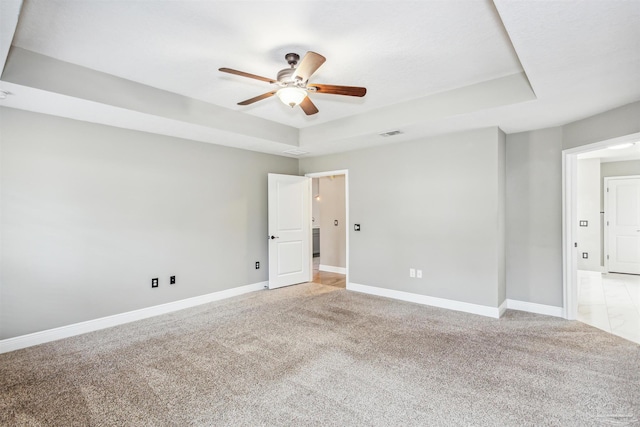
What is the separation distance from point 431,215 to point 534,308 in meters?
1.78

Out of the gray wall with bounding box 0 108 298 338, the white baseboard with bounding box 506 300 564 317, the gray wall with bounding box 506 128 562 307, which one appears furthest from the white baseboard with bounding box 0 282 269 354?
the gray wall with bounding box 506 128 562 307

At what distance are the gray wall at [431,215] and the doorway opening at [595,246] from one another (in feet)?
2.67

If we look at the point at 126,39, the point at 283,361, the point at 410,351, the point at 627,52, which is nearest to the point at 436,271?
the point at 410,351

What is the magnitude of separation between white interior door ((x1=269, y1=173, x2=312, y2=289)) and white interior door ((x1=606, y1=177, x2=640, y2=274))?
6210 millimetres

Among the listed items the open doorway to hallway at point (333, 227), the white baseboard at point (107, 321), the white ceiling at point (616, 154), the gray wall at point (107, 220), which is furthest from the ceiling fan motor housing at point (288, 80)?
the white ceiling at point (616, 154)

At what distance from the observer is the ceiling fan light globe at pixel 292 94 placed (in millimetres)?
2555

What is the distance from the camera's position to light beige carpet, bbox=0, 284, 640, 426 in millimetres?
2057

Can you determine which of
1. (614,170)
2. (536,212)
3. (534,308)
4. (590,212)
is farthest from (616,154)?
(534,308)

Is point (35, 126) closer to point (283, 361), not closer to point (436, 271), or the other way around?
point (283, 361)

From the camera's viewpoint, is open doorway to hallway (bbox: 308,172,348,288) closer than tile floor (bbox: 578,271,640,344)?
No

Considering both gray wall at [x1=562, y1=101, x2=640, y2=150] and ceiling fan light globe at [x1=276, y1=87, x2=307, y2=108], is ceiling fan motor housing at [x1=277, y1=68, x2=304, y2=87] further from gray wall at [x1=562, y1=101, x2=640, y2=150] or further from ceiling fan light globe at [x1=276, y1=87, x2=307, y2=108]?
gray wall at [x1=562, y1=101, x2=640, y2=150]

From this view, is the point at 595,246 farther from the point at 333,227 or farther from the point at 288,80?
the point at 288,80

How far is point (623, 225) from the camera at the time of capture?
621 cm

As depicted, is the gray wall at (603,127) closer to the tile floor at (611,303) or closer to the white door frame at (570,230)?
the white door frame at (570,230)
